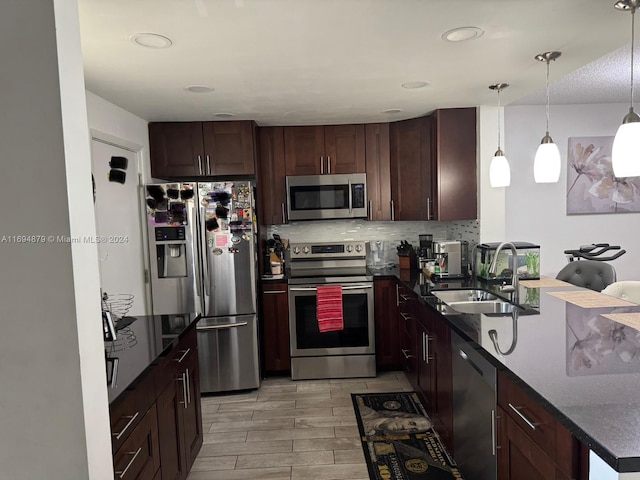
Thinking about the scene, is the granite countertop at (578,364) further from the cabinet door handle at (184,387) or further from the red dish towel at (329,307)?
the red dish towel at (329,307)

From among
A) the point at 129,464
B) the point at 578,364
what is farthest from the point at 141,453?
the point at 578,364

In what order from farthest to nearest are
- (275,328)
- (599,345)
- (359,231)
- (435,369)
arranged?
(359,231) < (275,328) < (435,369) < (599,345)

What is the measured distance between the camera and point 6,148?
106cm

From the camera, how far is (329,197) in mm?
3818

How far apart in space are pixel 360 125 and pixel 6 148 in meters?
3.11

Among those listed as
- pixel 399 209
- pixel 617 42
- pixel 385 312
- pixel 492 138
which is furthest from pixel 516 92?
pixel 385 312

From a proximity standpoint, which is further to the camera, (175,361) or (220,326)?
(220,326)

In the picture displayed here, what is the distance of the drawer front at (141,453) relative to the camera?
1404 mm

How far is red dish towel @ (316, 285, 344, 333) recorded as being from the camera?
139 inches

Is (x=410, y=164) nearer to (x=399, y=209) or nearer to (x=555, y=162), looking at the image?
(x=399, y=209)

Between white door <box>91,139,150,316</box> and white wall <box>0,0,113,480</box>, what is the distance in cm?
181

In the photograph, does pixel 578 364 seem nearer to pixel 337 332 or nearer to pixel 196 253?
pixel 337 332

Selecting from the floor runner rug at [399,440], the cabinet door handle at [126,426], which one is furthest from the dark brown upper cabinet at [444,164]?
the cabinet door handle at [126,426]

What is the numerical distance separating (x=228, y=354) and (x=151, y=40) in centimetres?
242
